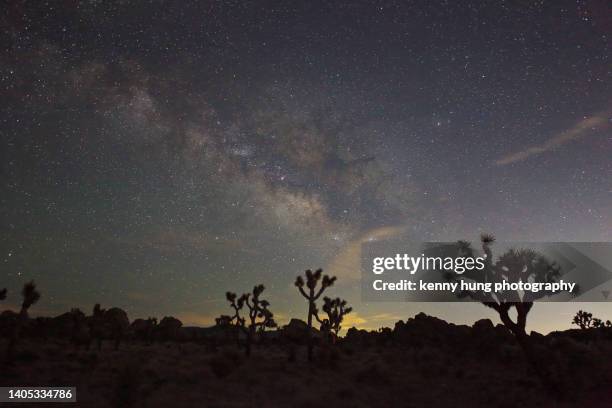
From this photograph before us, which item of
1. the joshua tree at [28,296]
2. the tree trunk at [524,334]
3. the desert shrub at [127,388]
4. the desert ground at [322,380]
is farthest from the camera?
the joshua tree at [28,296]

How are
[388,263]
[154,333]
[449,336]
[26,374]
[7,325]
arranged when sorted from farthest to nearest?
[154,333]
[449,336]
[7,325]
[388,263]
[26,374]

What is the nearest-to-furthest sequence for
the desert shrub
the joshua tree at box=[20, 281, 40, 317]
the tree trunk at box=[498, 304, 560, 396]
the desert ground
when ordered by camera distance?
1. the desert shrub
2. the desert ground
3. the tree trunk at box=[498, 304, 560, 396]
4. the joshua tree at box=[20, 281, 40, 317]

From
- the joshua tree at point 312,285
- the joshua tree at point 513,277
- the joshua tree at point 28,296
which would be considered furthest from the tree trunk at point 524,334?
the joshua tree at point 28,296

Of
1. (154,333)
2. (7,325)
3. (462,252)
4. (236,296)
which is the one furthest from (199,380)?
(154,333)

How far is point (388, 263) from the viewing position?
81.9ft

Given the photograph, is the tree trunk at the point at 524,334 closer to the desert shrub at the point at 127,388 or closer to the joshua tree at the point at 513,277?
the joshua tree at the point at 513,277

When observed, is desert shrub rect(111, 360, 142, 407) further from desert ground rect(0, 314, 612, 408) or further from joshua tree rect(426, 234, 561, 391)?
joshua tree rect(426, 234, 561, 391)

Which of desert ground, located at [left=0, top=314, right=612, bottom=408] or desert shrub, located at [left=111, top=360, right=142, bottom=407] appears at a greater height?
desert shrub, located at [left=111, top=360, right=142, bottom=407]

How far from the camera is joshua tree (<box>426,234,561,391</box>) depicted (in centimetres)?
1719

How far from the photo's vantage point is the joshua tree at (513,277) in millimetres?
17188

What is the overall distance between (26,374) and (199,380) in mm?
8149

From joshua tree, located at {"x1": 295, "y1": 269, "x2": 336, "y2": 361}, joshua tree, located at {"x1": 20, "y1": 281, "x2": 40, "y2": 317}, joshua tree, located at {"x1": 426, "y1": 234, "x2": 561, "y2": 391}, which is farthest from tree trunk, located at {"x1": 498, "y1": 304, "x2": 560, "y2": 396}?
joshua tree, located at {"x1": 20, "y1": 281, "x2": 40, "y2": 317}

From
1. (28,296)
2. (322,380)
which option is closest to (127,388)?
(322,380)

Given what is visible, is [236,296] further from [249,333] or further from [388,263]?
[388,263]
